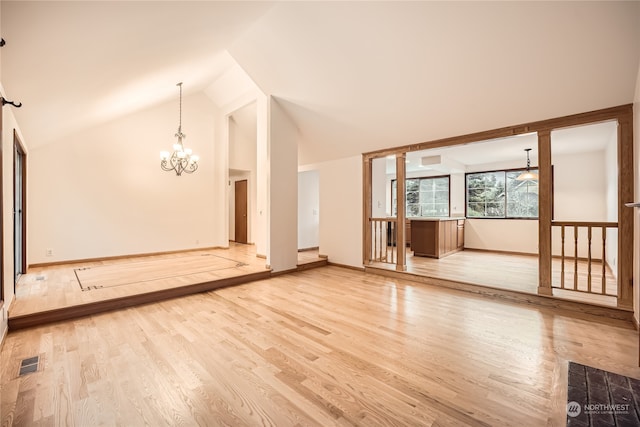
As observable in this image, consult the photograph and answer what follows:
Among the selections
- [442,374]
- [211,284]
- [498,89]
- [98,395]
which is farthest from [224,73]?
[442,374]

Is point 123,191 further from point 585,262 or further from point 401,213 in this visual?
point 585,262

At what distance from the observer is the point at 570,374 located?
197 cm

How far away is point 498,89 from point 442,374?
124 inches

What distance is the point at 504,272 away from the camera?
499 cm

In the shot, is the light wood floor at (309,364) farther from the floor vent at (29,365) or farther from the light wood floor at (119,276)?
the light wood floor at (119,276)

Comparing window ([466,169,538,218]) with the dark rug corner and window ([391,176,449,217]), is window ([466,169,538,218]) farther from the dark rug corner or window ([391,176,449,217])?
the dark rug corner

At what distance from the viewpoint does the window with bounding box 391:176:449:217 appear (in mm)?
8781

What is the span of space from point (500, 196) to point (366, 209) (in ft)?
15.3

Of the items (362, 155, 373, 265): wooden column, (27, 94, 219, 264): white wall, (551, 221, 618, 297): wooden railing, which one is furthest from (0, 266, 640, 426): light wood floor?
(27, 94, 219, 264): white wall

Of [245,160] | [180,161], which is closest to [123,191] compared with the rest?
[180,161]

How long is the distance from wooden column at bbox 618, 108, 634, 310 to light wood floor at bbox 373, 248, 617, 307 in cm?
22

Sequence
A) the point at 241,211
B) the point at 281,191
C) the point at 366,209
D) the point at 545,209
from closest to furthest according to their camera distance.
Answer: the point at 545,209, the point at 281,191, the point at 366,209, the point at 241,211

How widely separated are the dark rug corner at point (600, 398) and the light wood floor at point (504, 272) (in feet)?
5.43
